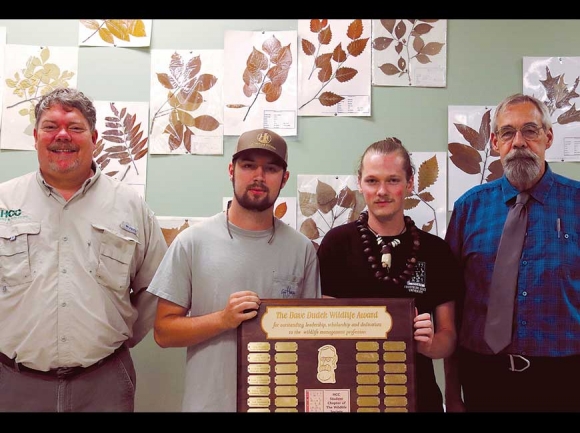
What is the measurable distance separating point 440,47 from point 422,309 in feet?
4.73

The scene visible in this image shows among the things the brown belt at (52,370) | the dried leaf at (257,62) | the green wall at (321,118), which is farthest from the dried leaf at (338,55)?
the brown belt at (52,370)

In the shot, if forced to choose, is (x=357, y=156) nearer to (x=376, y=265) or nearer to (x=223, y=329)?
(x=376, y=265)

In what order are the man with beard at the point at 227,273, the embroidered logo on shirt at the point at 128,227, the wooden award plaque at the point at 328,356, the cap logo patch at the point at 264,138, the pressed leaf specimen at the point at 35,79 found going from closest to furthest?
the wooden award plaque at the point at 328,356, the man with beard at the point at 227,273, the cap logo patch at the point at 264,138, the embroidered logo on shirt at the point at 128,227, the pressed leaf specimen at the point at 35,79

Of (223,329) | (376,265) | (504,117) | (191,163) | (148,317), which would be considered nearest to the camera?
(223,329)

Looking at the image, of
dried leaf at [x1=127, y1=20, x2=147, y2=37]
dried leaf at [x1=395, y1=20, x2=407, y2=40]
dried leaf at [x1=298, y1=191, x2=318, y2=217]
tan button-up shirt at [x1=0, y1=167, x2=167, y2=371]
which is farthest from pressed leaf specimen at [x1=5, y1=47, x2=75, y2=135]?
dried leaf at [x1=395, y1=20, x2=407, y2=40]

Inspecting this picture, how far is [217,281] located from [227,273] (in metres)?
0.05

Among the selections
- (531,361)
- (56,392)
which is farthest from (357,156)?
(56,392)

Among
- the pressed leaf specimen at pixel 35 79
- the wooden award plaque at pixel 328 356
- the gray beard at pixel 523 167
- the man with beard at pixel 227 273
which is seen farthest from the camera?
the pressed leaf specimen at pixel 35 79

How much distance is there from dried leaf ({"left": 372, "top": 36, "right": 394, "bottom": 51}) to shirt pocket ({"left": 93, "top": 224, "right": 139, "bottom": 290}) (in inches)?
61.4

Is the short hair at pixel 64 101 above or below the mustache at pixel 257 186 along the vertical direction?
Answer: above

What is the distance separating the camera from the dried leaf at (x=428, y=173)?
2.75 metres

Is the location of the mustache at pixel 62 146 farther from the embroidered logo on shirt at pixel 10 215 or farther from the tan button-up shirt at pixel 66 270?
the embroidered logo on shirt at pixel 10 215

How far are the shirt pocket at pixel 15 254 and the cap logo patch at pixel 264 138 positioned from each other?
0.96 m

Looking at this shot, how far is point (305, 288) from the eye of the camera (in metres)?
2.07
